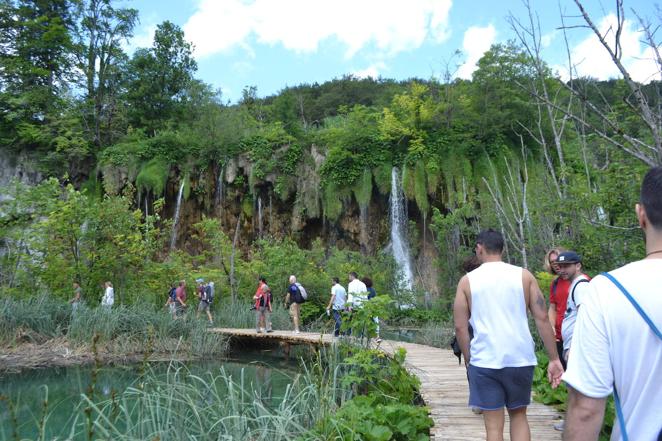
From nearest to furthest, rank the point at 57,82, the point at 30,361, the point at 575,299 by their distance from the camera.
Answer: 1. the point at 575,299
2. the point at 30,361
3. the point at 57,82

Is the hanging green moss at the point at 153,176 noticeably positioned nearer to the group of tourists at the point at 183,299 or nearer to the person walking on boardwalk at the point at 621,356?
the group of tourists at the point at 183,299

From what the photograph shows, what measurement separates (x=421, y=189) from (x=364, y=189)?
248cm

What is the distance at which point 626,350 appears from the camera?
1.32 m

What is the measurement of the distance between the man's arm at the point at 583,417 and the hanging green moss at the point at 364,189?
21.1 metres

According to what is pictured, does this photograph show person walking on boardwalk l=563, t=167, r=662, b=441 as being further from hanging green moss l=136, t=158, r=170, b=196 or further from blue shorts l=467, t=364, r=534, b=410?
hanging green moss l=136, t=158, r=170, b=196

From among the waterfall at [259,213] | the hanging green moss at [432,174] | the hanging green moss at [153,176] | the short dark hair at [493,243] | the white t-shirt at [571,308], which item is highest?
the hanging green moss at [153,176]

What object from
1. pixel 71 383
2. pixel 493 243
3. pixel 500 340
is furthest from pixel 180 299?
pixel 500 340

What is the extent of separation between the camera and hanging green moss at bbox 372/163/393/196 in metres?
22.6

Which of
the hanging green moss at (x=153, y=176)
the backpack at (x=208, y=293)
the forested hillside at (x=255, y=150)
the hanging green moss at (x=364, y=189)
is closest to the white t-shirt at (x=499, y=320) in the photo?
the backpack at (x=208, y=293)

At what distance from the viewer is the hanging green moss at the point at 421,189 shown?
71.2 feet

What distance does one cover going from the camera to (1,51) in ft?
84.3

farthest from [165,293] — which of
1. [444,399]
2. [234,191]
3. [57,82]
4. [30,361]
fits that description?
[57,82]

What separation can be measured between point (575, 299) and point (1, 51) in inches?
1174

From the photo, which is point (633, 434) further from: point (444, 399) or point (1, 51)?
point (1, 51)
